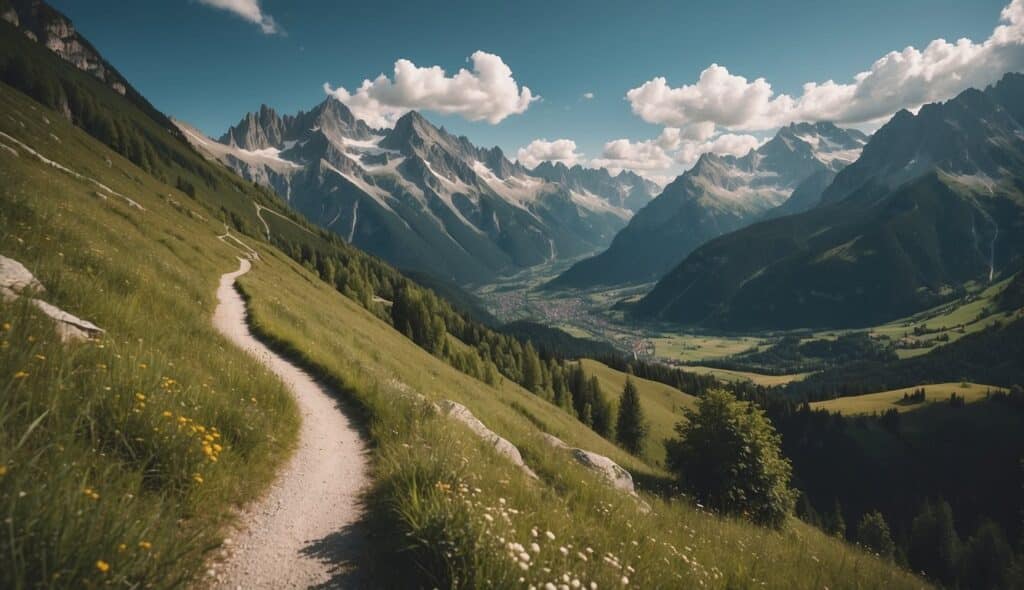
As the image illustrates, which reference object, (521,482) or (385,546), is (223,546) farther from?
(521,482)

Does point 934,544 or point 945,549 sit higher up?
point 945,549

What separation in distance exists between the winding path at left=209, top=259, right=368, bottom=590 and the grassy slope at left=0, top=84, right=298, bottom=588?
1.45 ft

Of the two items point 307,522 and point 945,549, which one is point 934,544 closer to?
point 945,549

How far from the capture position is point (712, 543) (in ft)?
29.8

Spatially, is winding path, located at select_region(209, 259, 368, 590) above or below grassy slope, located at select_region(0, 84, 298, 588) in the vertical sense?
below

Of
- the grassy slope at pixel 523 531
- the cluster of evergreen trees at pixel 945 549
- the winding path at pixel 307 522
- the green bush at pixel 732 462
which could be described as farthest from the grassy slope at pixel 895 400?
the winding path at pixel 307 522

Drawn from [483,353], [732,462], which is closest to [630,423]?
[483,353]

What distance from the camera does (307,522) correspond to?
688 cm

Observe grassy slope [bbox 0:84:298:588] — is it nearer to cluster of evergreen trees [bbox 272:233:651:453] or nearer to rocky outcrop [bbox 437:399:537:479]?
rocky outcrop [bbox 437:399:537:479]

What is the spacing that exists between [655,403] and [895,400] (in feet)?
372

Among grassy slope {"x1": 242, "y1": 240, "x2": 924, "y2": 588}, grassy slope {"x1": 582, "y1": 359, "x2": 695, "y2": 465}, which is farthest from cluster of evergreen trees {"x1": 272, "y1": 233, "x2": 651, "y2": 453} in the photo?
grassy slope {"x1": 242, "y1": 240, "x2": 924, "y2": 588}

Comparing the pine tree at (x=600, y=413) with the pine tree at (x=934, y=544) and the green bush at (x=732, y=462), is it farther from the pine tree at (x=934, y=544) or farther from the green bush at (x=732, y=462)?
the pine tree at (x=934, y=544)

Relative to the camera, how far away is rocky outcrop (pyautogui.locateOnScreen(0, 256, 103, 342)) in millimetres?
7082

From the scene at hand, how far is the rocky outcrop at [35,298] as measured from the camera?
708 centimetres
